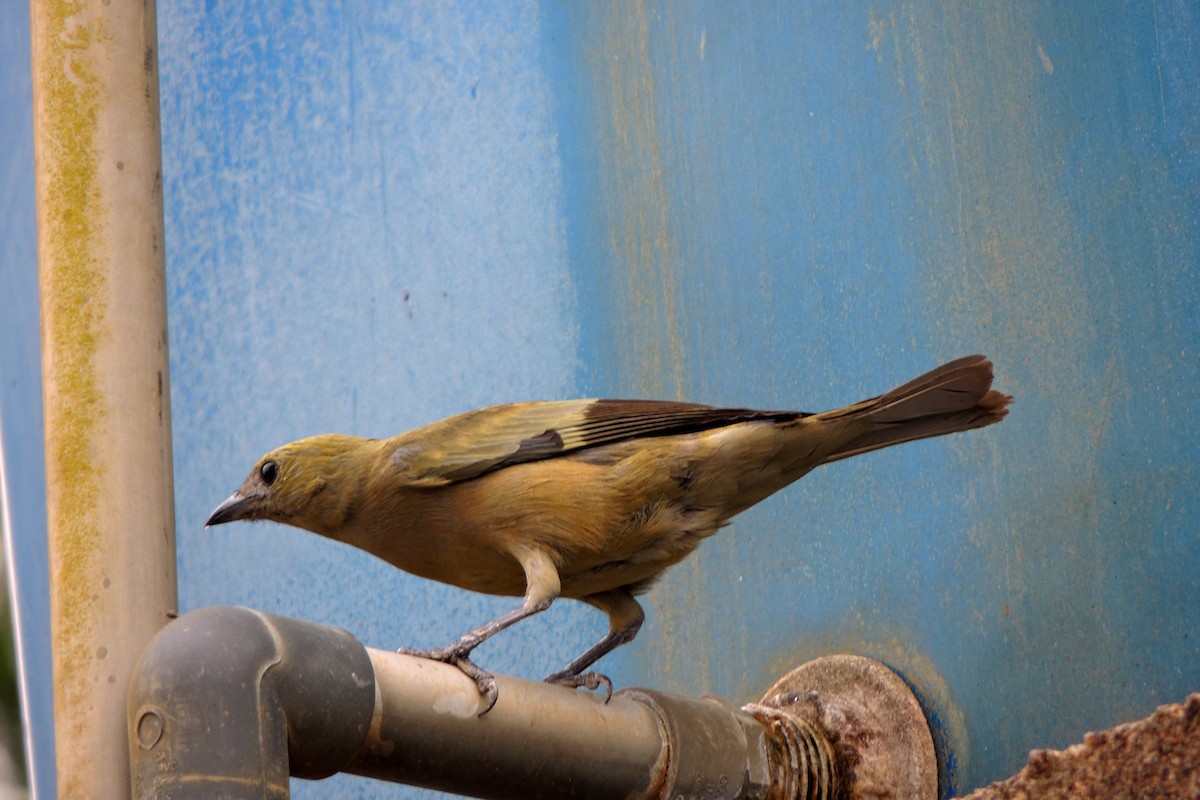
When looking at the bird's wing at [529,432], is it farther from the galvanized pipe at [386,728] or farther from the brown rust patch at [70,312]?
the brown rust patch at [70,312]

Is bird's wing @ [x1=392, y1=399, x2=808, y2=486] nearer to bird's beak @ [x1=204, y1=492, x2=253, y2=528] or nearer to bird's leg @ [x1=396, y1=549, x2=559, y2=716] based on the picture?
bird's leg @ [x1=396, y1=549, x2=559, y2=716]

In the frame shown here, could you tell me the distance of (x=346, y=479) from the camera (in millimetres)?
4188

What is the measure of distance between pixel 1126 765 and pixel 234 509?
8.06 feet

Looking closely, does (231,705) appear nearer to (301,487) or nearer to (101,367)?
(101,367)

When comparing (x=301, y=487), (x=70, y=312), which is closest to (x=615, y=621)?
(x=301, y=487)

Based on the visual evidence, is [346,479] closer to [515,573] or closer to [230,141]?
[515,573]

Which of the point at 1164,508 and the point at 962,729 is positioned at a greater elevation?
the point at 1164,508

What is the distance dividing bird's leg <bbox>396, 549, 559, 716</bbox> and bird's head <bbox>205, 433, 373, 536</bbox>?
23.3 inches

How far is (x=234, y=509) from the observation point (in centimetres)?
418

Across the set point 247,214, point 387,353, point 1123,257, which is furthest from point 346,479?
point 1123,257

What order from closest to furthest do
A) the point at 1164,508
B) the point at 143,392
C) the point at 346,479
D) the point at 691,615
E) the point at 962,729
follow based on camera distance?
the point at 143,392 < the point at 1164,508 < the point at 962,729 < the point at 346,479 < the point at 691,615

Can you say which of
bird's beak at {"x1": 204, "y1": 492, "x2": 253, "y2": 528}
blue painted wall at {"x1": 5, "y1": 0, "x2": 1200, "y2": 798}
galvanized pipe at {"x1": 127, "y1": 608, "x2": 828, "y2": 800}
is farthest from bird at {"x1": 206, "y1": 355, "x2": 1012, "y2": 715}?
galvanized pipe at {"x1": 127, "y1": 608, "x2": 828, "y2": 800}

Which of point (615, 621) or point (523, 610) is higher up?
point (523, 610)

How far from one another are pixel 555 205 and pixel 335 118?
1014 millimetres
